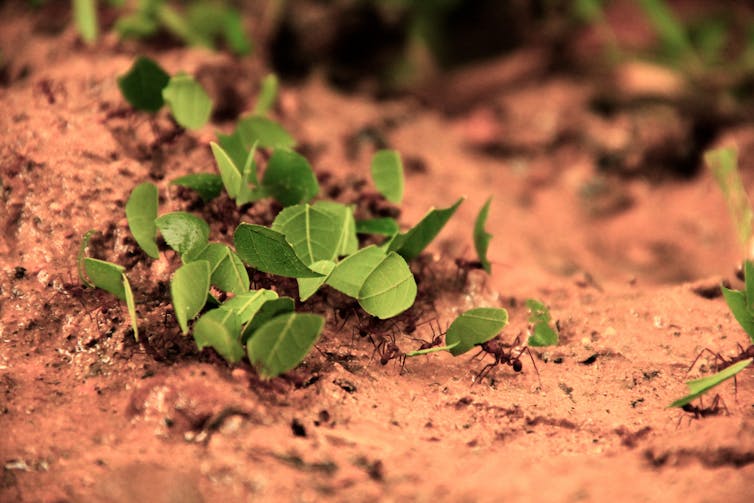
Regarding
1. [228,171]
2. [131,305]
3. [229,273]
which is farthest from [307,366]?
[228,171]

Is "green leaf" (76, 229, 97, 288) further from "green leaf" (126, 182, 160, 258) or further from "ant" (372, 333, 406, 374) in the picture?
"ant" (372, 333, 406, 374)

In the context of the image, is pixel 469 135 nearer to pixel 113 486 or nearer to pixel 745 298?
pixel 745 298

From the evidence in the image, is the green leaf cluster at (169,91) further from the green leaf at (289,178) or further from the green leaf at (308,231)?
the green leaf at (308,231)

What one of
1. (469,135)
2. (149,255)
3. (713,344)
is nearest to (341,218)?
(149,255)

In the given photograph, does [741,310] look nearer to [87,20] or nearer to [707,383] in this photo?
[707,383]

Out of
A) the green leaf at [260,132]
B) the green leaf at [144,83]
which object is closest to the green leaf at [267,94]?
the green leaf at [260,132]

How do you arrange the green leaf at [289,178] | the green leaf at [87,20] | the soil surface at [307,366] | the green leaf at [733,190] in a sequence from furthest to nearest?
the green leaf at [87,20], the green leaf at [733,190], the green leaf at [289,178], the soil surface at [307,366]
